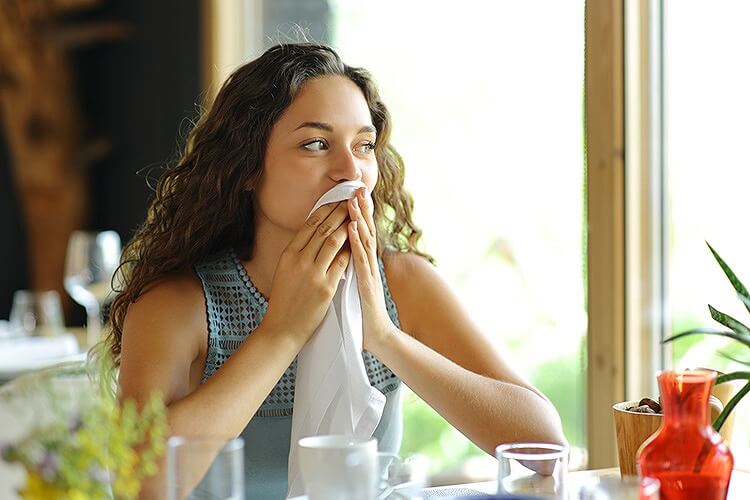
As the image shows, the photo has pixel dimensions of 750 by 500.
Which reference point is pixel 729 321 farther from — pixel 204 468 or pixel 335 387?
pixel 204 468

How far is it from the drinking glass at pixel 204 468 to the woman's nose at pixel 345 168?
2.85ft

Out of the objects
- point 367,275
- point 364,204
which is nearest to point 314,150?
point 364,204

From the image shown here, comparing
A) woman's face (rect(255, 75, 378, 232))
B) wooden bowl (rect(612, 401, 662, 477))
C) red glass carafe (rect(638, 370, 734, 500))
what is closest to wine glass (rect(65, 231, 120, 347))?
woman's face (rect(255, 75, 378, 232))

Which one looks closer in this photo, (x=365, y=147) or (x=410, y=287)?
(x=365, y=147)

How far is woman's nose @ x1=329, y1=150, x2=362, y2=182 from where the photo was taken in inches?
73.0

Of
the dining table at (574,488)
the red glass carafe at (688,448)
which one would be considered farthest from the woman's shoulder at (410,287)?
the red glass carafe at (688,448)

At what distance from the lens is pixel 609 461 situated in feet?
7.73

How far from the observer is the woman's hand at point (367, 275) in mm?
1814

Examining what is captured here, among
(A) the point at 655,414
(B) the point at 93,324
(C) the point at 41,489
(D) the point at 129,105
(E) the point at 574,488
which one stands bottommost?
(B) the point at 93,324

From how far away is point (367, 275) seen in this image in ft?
6.03

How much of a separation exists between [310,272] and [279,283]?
0.06 m

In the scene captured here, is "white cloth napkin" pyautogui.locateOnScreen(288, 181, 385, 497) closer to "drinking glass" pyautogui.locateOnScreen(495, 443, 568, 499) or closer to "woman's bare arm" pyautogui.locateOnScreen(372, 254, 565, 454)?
"woman's bare arm" pyautogui.locateOnScreen(372, 254, 565, 454)

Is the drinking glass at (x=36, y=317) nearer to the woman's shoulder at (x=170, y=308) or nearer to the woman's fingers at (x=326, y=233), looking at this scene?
the woman's shoulder at (x=170, y=308)

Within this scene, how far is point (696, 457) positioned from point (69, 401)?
28.9 inches
